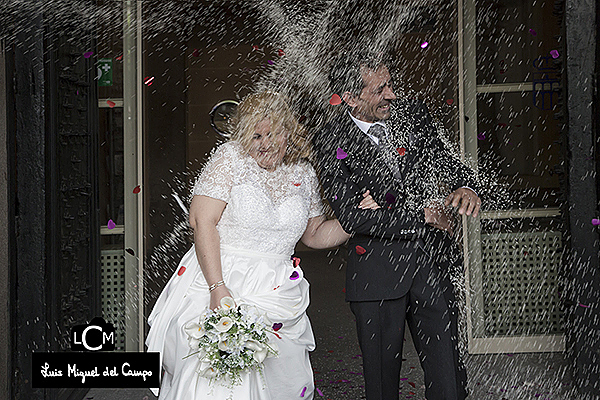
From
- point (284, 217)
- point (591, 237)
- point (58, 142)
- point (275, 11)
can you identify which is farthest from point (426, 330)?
point (275, 11)

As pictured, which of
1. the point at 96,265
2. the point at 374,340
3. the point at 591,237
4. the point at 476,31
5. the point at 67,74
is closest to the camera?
the point at 374,340

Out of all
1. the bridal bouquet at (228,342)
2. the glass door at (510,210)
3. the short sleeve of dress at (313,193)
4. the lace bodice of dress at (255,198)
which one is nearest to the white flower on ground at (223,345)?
the bridal bouquet at (228,342)

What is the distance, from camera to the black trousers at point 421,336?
9.30 feet

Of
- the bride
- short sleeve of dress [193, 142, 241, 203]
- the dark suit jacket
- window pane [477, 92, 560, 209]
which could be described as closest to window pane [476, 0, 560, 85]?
window pane [477, 92, 560, 209]

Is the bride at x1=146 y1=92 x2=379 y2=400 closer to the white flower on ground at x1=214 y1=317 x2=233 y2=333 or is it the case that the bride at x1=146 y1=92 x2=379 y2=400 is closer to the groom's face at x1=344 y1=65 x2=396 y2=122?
the white flower on ground at x1=214 y1=317 x2=233 y2=333

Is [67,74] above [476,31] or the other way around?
the other way around

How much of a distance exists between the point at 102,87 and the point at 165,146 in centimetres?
521

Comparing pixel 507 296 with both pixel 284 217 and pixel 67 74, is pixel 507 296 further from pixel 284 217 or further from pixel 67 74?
pixel 67 74

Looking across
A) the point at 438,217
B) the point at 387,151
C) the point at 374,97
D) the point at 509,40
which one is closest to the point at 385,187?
the point at 387,151

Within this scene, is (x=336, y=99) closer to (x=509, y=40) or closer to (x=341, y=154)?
(x=341, y=154)

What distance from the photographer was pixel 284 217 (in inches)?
112

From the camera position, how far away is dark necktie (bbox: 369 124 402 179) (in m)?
2.88

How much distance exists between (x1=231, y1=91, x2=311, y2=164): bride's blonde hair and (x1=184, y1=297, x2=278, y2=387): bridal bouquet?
704 millimetres

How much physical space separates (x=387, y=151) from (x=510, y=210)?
2190 mm
